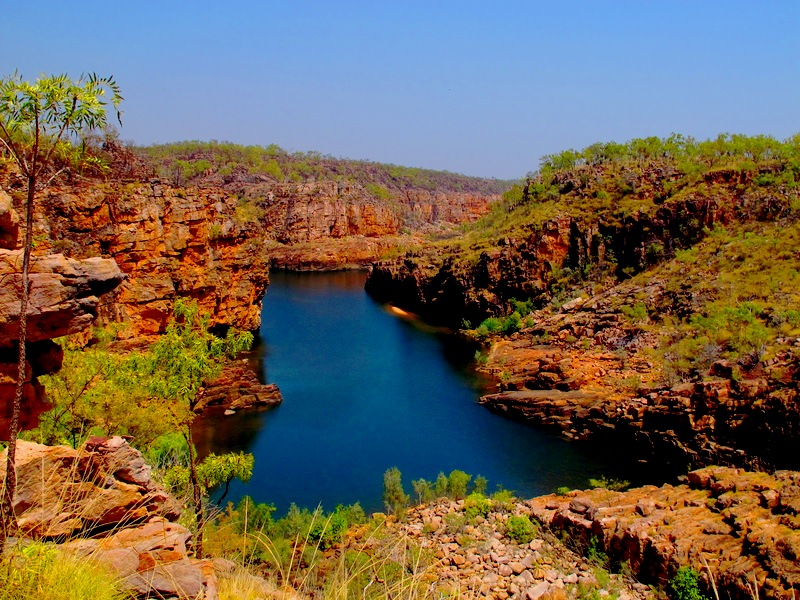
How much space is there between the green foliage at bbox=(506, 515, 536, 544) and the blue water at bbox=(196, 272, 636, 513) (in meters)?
4.99

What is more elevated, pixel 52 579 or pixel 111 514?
pixel 52 579

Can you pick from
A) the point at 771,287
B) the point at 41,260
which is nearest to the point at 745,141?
the point at 771,287

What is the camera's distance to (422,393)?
35938 mm

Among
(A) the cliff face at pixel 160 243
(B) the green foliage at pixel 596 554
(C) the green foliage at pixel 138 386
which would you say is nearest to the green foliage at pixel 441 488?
(B) the green foliage at pixel 596 554

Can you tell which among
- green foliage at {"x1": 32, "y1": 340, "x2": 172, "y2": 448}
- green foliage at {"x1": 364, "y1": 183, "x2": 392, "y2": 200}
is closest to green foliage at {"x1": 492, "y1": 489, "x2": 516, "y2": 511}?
green foliage at {"x1": 32, "y1": 340, "x2": 172, "y2": 448}

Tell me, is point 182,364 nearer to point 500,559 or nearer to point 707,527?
point 500,559

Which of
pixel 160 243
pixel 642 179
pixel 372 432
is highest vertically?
pixel 642 179

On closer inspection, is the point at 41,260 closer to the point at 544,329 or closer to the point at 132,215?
the point at 132,215

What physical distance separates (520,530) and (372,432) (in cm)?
1232

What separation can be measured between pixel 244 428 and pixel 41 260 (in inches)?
852

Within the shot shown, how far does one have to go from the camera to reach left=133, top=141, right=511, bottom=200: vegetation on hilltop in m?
109

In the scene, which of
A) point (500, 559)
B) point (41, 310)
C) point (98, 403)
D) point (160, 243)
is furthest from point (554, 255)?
point (41, 310)

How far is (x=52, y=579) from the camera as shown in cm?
522

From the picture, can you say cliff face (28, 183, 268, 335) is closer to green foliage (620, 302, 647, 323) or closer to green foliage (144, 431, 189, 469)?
green foliage (144, 431, 189, 469)
